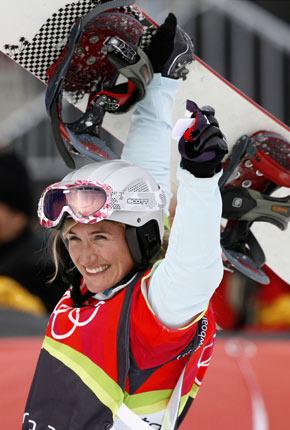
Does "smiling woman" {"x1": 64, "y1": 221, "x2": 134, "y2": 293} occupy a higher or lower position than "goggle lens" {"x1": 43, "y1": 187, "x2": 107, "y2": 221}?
lower

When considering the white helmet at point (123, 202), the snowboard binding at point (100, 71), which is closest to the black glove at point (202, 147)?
the white helmet at point (123, 202)

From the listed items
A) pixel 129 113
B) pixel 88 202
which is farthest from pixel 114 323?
pixel 129 113

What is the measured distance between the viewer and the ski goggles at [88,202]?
2195 millimetres

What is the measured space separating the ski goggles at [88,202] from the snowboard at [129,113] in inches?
12.3

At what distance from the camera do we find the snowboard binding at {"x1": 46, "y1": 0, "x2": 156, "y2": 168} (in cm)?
246

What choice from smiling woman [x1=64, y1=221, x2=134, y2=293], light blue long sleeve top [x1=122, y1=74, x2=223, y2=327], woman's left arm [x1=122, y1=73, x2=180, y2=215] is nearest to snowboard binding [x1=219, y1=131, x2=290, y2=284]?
woman's left arm [x1=122, y1=73, x2=180, y2=215]

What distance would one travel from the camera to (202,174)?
1901 millimetres

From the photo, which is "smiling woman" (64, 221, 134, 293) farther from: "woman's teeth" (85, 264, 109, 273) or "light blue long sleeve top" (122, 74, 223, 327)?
"light blue long sleeve top" (122, 74, 223, 327)

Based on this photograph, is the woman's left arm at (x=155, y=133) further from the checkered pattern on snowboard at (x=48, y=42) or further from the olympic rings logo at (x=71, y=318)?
the olympic rings logo at (x=71, y=318)

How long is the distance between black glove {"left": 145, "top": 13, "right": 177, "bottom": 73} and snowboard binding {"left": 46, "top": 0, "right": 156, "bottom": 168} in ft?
0.13

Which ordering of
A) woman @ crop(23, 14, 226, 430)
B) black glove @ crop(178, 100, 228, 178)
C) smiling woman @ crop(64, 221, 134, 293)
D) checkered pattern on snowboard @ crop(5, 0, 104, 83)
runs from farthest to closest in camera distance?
checkered pattern on snowboard @ crop(5, 0, 104, 83), smiling woman @ crop(64, 221, 134, 293), woman @ crop(23, 14, 226, 430), black glove @ crop(178, 100, 228, 178)

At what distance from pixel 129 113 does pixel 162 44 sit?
23cm

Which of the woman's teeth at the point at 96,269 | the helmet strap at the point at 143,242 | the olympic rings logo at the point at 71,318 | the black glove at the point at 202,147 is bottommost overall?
the olympic rings logo at the point at 71,318

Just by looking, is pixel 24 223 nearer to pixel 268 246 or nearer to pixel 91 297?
pixel 268 246
